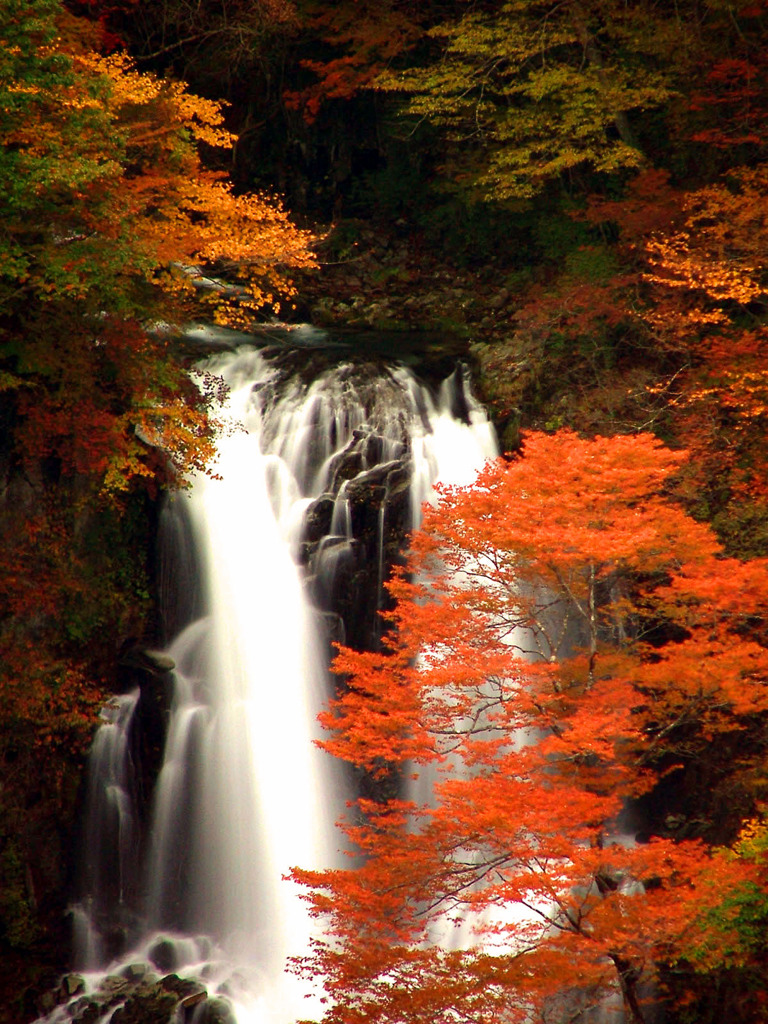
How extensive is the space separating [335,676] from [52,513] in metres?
4.70

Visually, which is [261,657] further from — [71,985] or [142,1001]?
[71,985]

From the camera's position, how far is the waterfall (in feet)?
38.8

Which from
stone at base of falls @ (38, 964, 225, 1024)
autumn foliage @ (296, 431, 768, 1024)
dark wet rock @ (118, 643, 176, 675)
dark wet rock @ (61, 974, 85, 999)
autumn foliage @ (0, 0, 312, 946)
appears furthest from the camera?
dark wet rock @ (118, 643, 176, 675)

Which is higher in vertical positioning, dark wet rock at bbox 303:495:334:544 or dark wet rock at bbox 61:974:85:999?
dark wet rock at bbox 303:495:334:544

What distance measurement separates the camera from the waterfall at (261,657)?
38.8ft

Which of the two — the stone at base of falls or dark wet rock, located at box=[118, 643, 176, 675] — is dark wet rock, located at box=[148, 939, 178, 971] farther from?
dark wet rock, located at box=[118, 643, 176, 675]

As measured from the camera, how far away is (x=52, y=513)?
Answer: 41.0 ft

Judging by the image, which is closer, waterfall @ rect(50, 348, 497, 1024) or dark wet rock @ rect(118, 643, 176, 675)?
waterfall @ rect(50, 348, 497, 1024)

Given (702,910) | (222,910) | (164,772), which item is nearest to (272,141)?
(164,772)

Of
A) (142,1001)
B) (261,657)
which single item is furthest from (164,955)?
(261,657)

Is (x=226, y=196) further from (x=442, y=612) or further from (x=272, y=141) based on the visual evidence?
(x=272, y=141)

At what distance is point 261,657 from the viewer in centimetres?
1312

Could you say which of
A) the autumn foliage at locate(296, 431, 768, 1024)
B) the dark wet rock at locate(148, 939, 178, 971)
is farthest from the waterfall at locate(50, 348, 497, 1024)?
the autumn foliage at locate(296, 431, 768, 1024)

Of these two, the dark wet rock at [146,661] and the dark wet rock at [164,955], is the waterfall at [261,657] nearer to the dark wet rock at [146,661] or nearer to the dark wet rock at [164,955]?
the dark wet rock at [164,955]
